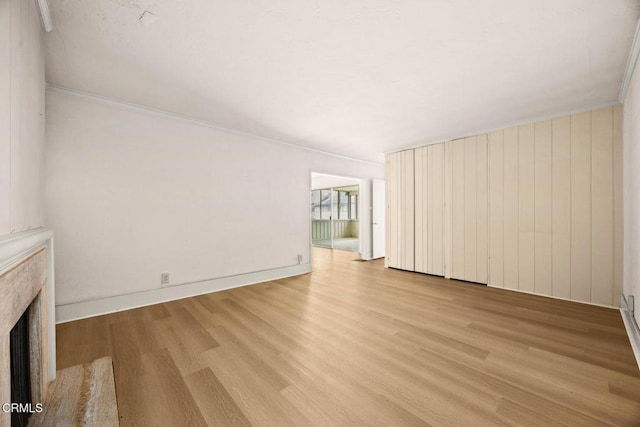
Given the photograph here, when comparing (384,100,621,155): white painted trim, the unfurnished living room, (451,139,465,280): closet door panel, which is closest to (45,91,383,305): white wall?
the unfurnished living room

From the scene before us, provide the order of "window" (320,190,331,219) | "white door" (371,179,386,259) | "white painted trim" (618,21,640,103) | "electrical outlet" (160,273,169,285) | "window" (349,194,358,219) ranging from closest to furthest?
1. "white painted trim" (618,21,640,103)
2. "electrical outlet" (160,273,169,285)
3. "white door" (371,179,386,259)
4. "window" (320,190,331,219)
5. "window" (349,194,358,219)

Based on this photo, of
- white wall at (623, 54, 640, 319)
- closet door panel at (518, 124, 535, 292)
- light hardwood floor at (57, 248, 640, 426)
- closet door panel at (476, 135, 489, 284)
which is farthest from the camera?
closet door panel at (476, 135, 489, 284)

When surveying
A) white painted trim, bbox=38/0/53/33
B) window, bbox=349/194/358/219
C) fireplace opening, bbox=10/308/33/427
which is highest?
white painted trim, bbox=38/0/53/33

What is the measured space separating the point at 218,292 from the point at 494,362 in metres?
3.20

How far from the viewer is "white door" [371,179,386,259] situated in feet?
19.8

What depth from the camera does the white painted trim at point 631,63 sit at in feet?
5.99

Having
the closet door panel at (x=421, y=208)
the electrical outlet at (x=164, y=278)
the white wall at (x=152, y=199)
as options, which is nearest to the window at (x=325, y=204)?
the closet door panel at (x=421, y=208)

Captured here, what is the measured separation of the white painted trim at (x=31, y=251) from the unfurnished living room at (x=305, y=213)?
25 millimetres

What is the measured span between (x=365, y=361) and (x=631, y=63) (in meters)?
3.31

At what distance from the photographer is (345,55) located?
2014mm

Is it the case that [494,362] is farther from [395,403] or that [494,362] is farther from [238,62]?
[238,62]

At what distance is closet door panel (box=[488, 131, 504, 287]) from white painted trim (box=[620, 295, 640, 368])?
116 cm

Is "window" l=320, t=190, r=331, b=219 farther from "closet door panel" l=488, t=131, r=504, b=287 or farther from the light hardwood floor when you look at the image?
the light hardwood floor

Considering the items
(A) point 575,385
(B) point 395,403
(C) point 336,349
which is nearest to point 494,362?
(A) point 575,385
